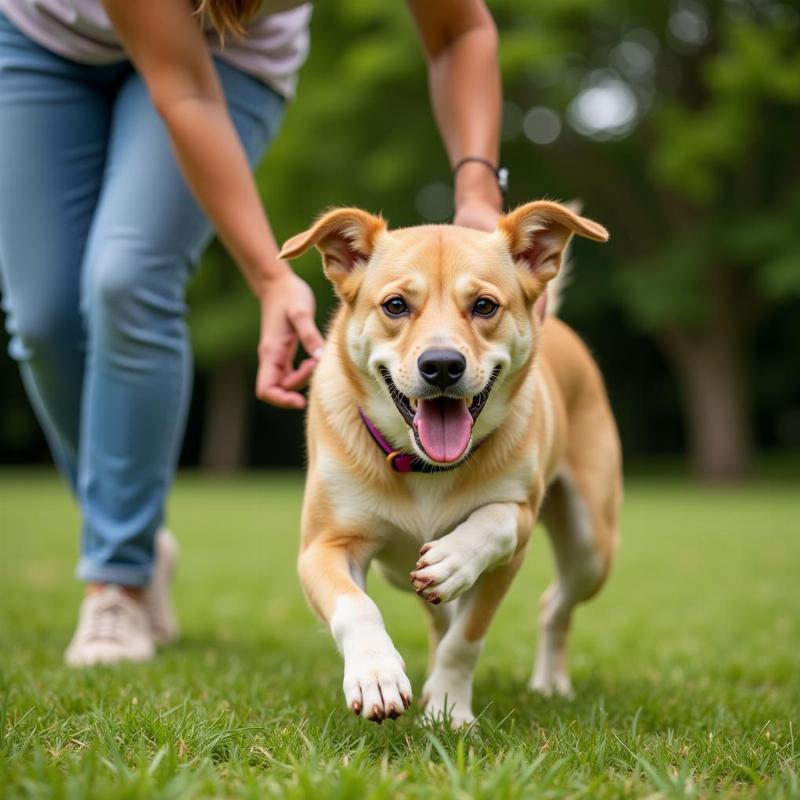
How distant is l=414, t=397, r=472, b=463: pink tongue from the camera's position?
278cm

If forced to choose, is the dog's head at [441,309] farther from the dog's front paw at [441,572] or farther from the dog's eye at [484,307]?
the dog's front paw at [441,572]

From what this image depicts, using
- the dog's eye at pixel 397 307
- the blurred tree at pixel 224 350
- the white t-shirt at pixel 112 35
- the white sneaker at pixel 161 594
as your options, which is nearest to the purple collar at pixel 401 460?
the dog's eye at pixel 397 307

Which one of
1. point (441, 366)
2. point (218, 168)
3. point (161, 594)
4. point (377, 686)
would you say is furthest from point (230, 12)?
point (161, 594)

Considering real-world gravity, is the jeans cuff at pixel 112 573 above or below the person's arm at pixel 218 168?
below

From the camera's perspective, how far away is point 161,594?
4.28 metres

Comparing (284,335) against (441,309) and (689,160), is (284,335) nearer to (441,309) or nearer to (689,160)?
(441,309)

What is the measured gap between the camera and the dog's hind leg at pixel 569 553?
147 inches

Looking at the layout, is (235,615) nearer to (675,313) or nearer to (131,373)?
(131,373)

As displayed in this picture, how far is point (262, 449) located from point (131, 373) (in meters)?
30.5

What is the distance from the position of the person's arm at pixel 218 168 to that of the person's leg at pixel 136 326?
1.09ft

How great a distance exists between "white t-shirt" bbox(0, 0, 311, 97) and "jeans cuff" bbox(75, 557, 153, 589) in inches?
70.2

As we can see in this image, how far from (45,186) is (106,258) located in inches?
16.9

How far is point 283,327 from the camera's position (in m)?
3.30

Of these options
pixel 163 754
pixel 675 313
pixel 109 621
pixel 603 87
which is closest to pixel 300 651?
pixel 109 621
